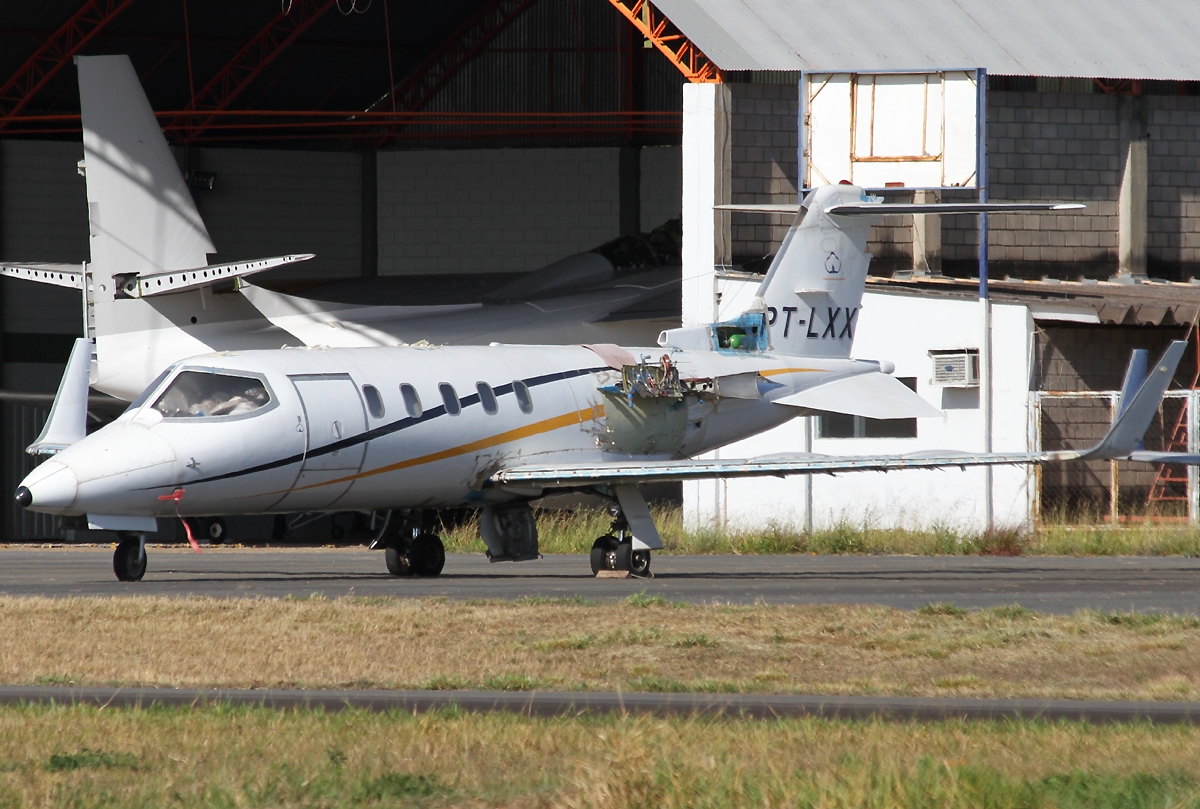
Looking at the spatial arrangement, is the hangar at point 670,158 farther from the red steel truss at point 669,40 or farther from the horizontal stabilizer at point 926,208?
the horizontal stabilizer at point 926,208

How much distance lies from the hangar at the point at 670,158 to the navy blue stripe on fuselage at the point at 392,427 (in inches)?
382

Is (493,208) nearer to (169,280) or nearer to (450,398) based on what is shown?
(169,280)

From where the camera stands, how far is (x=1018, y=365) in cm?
2873

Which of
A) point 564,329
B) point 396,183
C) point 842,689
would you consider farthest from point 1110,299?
point 396,183

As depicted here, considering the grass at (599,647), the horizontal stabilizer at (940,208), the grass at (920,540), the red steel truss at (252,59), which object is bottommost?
the grass at (920,540)

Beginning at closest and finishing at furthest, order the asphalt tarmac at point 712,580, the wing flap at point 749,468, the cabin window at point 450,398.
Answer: the asphalt tarmac at point 712,580 → the wing flap at point 749,468 → the cabin window at point 450,398

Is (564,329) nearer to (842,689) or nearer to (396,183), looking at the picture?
(396,183)

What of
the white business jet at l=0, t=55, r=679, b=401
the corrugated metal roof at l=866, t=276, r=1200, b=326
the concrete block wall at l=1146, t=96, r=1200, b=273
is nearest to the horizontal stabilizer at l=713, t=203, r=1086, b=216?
the corrugated metal roof at l=866, t=276, r=1200, b=326

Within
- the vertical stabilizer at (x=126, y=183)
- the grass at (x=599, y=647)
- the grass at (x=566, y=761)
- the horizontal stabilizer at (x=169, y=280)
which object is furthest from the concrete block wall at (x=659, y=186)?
the grass at (x=566, y=761)

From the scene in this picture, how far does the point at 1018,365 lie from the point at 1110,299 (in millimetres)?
2095

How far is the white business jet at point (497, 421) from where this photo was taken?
674 inches

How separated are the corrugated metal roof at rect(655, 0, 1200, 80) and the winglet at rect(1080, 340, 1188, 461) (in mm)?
12681

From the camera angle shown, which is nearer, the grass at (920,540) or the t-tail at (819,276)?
the t-tail at (819,276)

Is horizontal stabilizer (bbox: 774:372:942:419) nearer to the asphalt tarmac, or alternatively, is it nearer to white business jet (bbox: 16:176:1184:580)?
white business jet (bbox: 16:176:1184:580)
